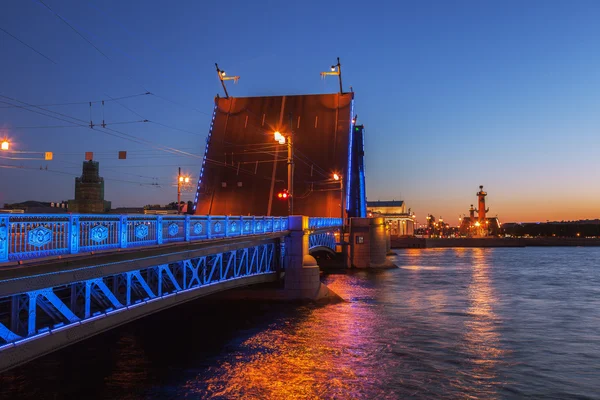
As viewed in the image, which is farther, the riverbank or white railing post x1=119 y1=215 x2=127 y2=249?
the riverbank

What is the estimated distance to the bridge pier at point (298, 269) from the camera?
2478cm

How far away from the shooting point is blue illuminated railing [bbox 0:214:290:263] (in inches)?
345

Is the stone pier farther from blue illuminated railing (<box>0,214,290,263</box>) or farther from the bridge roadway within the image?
the bridge roadway

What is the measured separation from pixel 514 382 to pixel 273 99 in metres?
43.7

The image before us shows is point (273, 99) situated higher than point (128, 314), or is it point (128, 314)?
point (273, 99)

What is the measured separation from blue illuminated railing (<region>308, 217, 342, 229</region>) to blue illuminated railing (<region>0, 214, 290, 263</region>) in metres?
16.6

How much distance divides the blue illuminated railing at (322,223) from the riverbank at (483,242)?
62629 millimetres

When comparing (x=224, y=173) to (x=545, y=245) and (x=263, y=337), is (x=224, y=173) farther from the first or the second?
(x=545, y=245)

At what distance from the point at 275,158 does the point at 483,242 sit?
84.4 metres

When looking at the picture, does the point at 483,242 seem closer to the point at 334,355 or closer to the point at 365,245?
the point at 365,245

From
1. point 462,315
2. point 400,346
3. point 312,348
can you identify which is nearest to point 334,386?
point 312,348

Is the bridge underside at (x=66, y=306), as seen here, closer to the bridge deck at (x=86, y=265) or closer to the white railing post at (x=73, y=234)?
the bridge deck at (x=86, y=265)

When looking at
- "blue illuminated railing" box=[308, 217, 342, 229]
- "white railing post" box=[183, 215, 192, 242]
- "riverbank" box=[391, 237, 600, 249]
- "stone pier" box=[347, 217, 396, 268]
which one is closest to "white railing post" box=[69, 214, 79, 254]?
"white railing post" box=[183, 215, 192, 242]

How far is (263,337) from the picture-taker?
18.8 m
